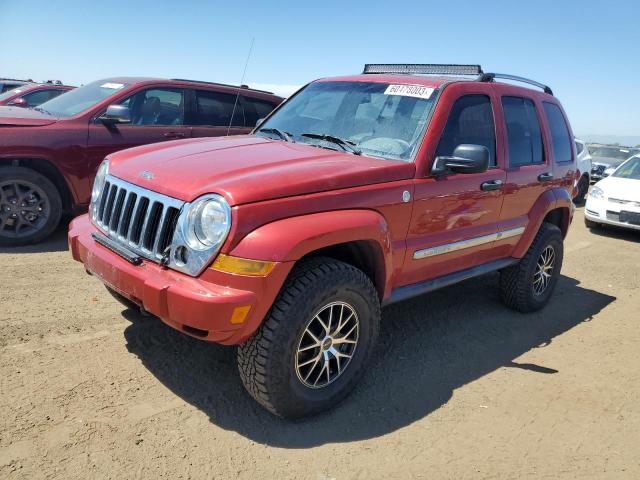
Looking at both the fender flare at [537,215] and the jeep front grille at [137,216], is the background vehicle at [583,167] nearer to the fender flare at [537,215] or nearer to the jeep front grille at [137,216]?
the fender flare at [537,215]

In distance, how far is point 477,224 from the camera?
4012mm

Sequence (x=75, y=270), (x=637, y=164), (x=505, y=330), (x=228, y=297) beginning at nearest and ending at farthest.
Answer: (x=228, y=297), (x=505, y=330), (x=75, y=270), (x=637, y=164)

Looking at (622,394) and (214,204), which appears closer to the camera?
(214,204)

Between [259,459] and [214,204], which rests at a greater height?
[214,204]

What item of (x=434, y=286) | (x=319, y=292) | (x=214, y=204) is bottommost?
(x=434, y=286)

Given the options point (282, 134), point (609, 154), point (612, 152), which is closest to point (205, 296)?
point (282, 134)

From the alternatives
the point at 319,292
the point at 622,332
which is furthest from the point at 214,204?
the point at 622,332

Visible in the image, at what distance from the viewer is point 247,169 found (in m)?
2.99

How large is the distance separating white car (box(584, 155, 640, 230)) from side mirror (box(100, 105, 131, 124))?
7855mm

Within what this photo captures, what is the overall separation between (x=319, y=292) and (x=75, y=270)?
310 cm

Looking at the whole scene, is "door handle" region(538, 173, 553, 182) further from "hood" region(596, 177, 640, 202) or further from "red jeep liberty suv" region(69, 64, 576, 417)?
"hood" region(596, 177, 640, 202)

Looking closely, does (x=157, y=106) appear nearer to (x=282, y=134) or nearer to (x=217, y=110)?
(x=217, y=110)

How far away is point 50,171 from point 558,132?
5.18 metres

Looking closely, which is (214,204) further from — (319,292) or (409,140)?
(409,140)
